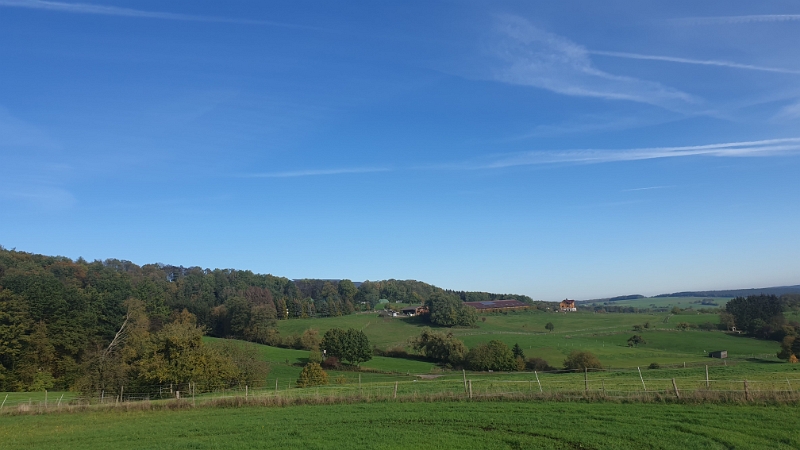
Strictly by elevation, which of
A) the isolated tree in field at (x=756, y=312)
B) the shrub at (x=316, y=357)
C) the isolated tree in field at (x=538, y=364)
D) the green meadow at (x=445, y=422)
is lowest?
the isolated tree in field at (x=538, y=364)

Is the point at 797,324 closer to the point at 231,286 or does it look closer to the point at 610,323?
the point at 610,323

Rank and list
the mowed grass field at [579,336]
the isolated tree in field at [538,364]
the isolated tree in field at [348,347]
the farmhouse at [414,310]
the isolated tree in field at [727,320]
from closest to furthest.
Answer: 1. the isolated tree in field at [538,364]
2. the isolated tree in field at [348,347]
3. the mowed grass field at [579,336]
4. the isolated tree in field at [727,320]
5. the farmhouse at [414,310]

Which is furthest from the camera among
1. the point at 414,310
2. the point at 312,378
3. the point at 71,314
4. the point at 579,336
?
the point at 414,310

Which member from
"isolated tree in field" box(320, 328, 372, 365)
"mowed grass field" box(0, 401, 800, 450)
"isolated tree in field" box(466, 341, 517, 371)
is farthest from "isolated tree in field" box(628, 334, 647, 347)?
"mowed grass field" box(0, 401, 800, 450)

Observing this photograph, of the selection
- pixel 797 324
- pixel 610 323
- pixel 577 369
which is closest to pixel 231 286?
pixel 610 323

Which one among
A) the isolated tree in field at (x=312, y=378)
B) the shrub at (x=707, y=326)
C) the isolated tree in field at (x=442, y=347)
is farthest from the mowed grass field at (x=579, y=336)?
the isolated tree in field at (x=312, y=378)

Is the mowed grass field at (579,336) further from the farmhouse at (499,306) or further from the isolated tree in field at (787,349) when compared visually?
the farmhouse at (499,306)

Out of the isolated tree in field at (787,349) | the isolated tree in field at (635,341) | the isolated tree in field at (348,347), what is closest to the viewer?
the isolated tree in field at (787,349)

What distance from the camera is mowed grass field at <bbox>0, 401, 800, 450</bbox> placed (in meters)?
16.6

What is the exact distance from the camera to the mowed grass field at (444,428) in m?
16.6

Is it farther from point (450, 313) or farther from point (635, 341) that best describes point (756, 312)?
point (450, 313)

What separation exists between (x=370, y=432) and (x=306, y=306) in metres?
147

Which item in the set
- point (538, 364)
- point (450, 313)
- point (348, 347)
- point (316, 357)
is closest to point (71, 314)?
point (316, 357)

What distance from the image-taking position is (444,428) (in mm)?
19469
